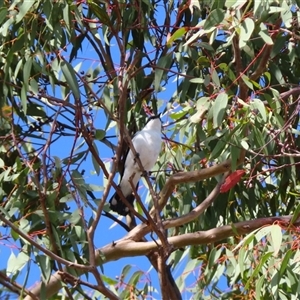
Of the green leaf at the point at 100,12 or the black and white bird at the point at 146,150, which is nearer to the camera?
the green leaf at the point at 100,12

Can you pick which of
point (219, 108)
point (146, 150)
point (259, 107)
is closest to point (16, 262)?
point (219, 108)

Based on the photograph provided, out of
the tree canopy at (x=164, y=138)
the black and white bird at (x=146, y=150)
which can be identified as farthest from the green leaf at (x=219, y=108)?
the black and white bird at (x=146, y=150)

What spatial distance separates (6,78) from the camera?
3.24m

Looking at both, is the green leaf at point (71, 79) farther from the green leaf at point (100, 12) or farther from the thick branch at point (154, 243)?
the thick branch at point (154, 243)

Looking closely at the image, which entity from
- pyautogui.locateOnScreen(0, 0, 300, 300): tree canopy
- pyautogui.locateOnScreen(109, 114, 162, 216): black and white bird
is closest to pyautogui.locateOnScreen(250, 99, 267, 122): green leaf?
pyautogui.locateOnScreen(0, 0, 300, 300): tree canopy

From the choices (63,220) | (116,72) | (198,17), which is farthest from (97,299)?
(198,17)

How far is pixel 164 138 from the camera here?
13.2 ft

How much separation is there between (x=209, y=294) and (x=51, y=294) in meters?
0.78

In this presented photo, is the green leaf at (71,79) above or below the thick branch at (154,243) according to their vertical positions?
above

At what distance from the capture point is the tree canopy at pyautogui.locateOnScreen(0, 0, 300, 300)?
9.65ft

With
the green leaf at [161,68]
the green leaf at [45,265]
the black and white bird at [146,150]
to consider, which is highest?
the black and white bird at [146,150]

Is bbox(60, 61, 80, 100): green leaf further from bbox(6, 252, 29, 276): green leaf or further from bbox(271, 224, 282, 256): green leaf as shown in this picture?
bbox(271, 224, 282, 256): green leaf

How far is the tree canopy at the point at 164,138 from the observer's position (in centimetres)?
294

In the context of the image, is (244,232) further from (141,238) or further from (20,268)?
(20,268)
